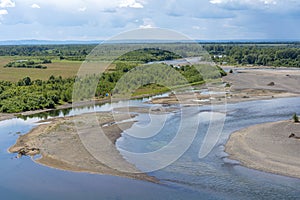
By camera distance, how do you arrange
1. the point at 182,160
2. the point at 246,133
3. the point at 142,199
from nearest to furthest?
the point at 142,199 → the point at 182,160 → the point at 246,133

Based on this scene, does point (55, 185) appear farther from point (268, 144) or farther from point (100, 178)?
point (268, 144)

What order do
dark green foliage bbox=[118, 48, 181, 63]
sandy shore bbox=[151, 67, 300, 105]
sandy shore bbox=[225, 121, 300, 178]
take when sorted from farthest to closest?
1. dark green foliage bbox=[118, 48, 181, 63]
2. sandy shore bbox=[151, 67, 300, 105]
3. sandy shore bbox=[225, 121, 300, 178]

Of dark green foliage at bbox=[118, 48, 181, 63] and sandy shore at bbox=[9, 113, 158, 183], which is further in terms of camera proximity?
dark green foliage at bbox=[118, 48, 181, 63]

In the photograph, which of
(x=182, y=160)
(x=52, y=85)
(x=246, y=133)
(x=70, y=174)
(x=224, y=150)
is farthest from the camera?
(x=52, y=85)

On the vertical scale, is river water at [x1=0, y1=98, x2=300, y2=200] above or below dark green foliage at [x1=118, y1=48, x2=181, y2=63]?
below

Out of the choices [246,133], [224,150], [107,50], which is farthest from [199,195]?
[107,50]

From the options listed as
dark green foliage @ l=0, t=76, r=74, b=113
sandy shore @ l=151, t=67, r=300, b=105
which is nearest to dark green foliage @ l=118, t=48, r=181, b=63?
sandy shore @ l=151, t=67, r=300, b=105

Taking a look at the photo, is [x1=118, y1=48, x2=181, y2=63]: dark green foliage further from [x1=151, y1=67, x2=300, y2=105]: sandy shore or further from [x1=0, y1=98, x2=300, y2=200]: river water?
[x1=0, y1=98, x2=300, y2=200]: river water

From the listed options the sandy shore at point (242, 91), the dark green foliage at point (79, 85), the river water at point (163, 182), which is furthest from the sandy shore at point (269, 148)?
the dark green foliage at point (79, 85)
